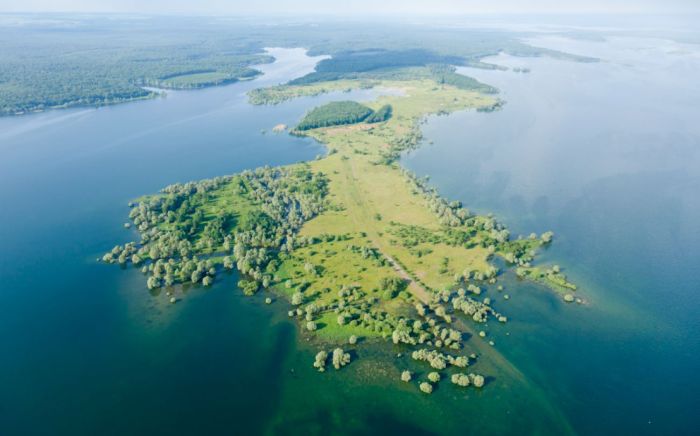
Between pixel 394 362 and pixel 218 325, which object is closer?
pixel 394 362

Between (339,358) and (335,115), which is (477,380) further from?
(335,115)

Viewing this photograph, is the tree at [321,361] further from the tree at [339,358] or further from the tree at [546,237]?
the tree at [546,237]

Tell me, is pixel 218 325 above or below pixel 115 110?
below

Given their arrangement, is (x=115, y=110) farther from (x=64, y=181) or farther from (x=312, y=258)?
(x=312, y=258)

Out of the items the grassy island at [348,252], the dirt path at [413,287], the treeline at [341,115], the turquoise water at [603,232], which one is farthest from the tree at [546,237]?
the treeline at [341,115]

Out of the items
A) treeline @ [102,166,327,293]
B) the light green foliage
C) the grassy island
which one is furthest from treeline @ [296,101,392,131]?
treeline @ [102,166,327,293]

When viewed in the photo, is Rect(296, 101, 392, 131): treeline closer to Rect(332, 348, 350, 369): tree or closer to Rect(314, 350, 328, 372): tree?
Rect(314, 350, 328, 372): tree

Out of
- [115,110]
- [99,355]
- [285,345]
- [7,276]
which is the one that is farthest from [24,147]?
[285,345]
